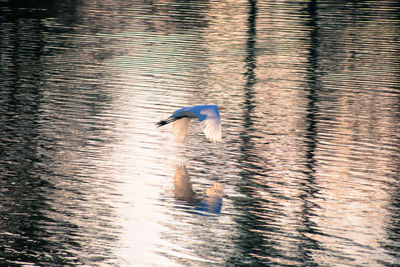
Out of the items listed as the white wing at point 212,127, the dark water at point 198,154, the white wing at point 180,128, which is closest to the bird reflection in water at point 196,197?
the dark water at point 198,154

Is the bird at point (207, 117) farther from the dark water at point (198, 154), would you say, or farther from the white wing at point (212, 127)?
the dark water at point (198, 154)

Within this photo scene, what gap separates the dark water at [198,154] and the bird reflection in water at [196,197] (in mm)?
29

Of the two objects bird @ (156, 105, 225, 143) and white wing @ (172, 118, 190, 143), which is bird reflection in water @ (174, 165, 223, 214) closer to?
bird @ (156, 105, 225, 143)

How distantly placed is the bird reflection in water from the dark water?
1.1 inches

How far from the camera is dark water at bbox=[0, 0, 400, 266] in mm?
9734

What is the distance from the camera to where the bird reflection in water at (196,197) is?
11.2 meters

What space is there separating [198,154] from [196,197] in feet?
8.20

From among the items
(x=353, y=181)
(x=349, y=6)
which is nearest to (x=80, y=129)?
(x=353, y=181)

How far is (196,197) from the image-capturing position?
11.7m

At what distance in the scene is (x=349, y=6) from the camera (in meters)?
44.0

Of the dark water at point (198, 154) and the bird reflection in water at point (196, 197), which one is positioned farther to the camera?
the bird reflection in water at point (196, 197)

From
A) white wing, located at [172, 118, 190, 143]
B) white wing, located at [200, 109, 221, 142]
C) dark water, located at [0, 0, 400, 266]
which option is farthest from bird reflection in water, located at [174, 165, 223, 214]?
white wing, located at [172, 118, 190, 143]

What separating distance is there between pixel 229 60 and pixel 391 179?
13316mm

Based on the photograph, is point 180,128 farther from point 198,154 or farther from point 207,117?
point 207,117
